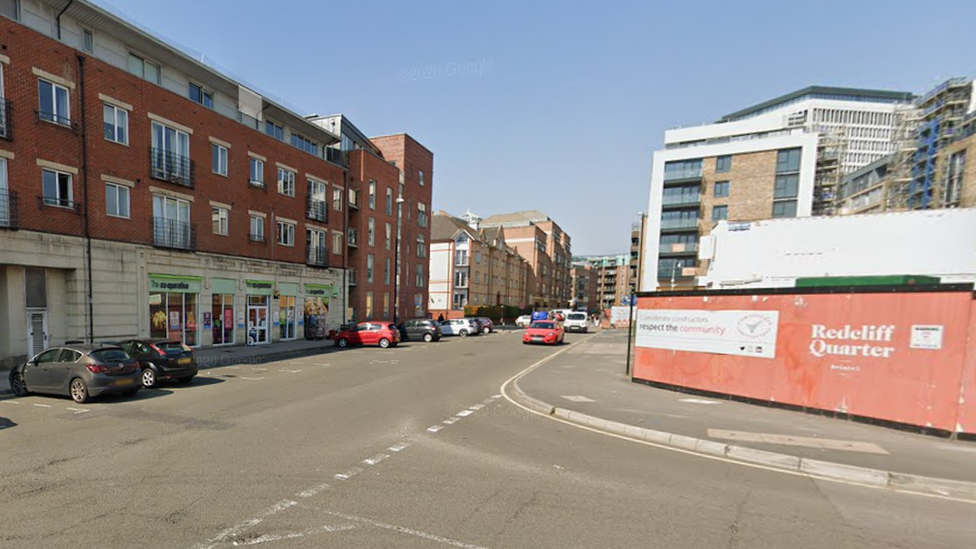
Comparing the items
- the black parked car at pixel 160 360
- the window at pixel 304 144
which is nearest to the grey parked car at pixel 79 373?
the black parked car at pixel 160 360

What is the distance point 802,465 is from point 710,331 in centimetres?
471

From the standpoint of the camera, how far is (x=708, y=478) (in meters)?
5.51

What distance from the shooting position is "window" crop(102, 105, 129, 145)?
54.4 feet

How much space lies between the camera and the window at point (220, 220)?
2125cm

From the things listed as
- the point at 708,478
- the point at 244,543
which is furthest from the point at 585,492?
the point at 244,543

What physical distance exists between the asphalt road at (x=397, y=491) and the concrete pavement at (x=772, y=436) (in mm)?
452

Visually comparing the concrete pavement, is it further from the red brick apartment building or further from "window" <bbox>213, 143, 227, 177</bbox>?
"window" <bbox>213, 143, 227, 177</bbox>

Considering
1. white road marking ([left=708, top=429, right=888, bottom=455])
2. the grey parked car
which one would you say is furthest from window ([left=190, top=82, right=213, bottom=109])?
white road marking ([left=708, top=429, right=888, bottom=455])

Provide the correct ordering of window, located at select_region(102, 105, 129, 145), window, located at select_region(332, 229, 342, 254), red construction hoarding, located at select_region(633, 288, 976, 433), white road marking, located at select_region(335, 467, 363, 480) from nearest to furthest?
white road marking, located at select_region(335, 467, 363, 480), red construction hoarding, located at select_region(633, 288, 976, 433), window, located at select_region(102, 105, 129, 145), window, located at select_region(332, 229, 342, 254)

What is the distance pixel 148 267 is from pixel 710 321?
22483mm

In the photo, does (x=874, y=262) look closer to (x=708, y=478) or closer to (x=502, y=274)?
(x=708, y=478)

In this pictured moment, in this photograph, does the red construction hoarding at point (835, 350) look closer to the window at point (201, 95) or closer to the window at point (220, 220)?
the window at point (220, 220)

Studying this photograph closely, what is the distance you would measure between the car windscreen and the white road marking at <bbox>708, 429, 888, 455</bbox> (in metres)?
13.5

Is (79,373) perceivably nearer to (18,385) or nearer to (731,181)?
(18,385)
